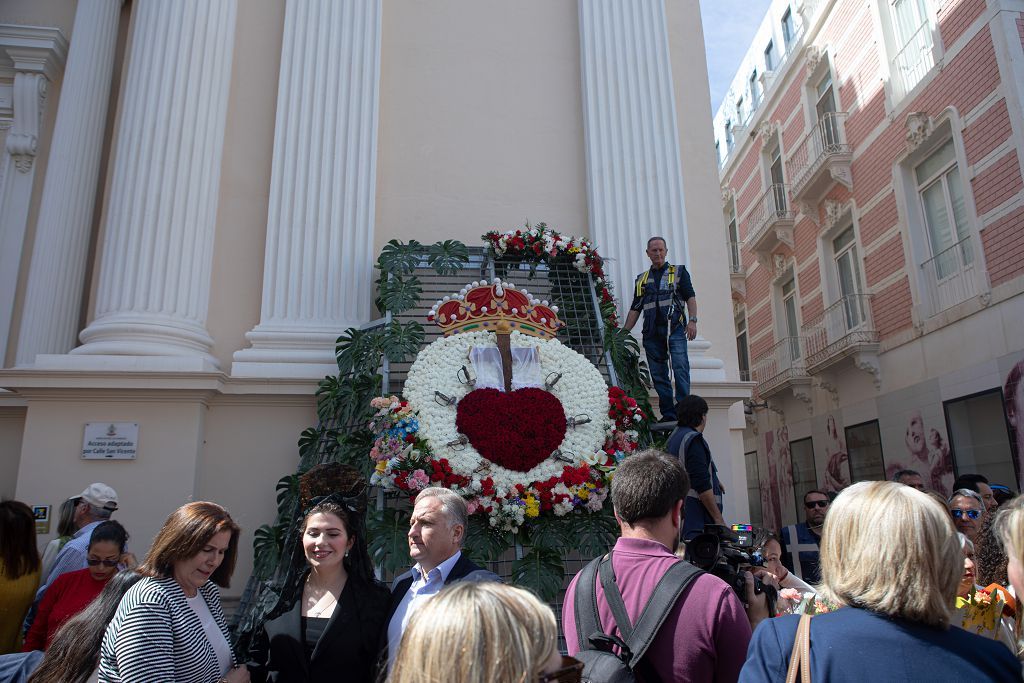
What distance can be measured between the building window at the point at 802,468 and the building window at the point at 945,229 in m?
5.55

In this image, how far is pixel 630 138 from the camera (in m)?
8.91

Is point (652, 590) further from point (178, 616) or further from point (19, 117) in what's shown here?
point (19, 117)

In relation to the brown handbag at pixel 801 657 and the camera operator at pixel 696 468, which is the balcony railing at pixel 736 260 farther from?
the brown handbag at pixel 801 657

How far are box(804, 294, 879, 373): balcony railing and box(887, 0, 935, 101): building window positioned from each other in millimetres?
4128

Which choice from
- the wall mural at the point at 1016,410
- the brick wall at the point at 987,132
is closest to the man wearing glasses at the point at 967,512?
the wall mural at the point at 1016,410

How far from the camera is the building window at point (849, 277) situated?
15555 mm

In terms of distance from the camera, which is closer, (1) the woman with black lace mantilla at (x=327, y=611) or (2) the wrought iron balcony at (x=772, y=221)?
(1) the woman with black lace mantilla at (x=327, y=611)

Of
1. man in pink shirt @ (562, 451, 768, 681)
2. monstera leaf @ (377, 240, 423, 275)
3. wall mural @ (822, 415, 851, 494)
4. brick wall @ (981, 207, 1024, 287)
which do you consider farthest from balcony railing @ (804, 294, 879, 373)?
man in pink shirt @ (562, 451, 768, 681)

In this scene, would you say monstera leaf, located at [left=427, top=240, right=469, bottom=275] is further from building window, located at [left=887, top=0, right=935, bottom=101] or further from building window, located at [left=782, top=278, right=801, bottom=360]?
building window, located at [left=782, top=278, right=801, bottom=360]

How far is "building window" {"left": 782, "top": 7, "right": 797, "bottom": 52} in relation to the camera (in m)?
19.3

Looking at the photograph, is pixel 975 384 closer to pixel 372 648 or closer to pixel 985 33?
pixel 985 33

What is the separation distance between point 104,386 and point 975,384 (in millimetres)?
11797

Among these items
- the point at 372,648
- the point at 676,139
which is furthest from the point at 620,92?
the point at 372,648

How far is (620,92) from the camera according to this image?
9023 millimetres
